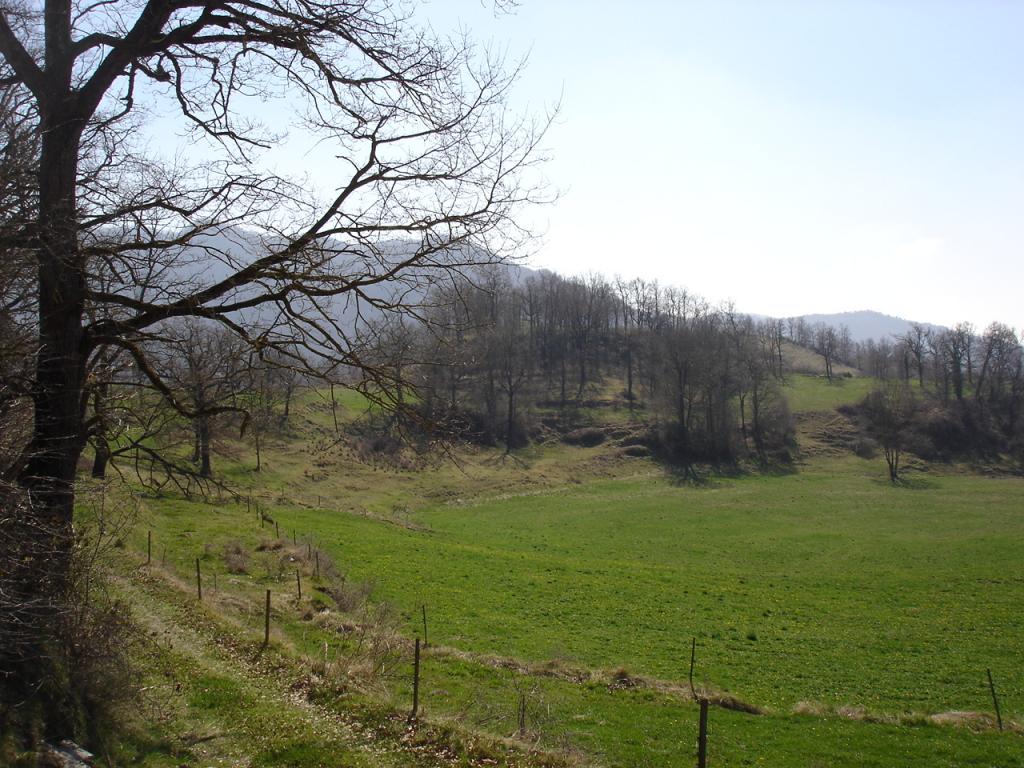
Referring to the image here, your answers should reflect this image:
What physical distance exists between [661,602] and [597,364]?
77866 mm

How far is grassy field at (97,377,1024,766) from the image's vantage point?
12031 millimetres

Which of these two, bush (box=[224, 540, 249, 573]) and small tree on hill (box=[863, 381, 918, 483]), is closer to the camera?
bush (box=[224, 540, 249, 573])

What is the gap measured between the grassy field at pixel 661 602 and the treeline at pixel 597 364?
135cm

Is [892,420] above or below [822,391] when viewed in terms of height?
below

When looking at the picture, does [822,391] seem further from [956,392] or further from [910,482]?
[910,482]

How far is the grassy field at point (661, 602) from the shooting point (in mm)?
12031

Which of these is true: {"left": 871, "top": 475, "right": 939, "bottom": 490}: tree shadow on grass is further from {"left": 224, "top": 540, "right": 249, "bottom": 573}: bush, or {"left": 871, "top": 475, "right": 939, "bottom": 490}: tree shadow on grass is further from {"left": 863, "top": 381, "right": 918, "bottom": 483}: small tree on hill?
{"left": 224, "top": 540, "right": 249, "bottom": 573}: bush

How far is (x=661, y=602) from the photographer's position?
2364cm

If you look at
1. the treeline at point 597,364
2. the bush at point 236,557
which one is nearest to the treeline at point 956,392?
the treeline at point 597,364

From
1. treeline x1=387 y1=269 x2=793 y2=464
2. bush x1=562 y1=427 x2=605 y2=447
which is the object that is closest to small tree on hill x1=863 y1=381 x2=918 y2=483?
treeline x1=387 y1=269 x2=793 y2=464

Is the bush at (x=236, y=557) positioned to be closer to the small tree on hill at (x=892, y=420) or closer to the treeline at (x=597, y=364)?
the treeline at (x=597, y=364)

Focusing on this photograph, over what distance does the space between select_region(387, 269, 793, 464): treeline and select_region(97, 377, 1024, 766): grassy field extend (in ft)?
4.41

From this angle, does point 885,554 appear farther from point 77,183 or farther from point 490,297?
point 77,183

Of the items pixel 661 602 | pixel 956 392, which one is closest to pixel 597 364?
pixel 956 392
